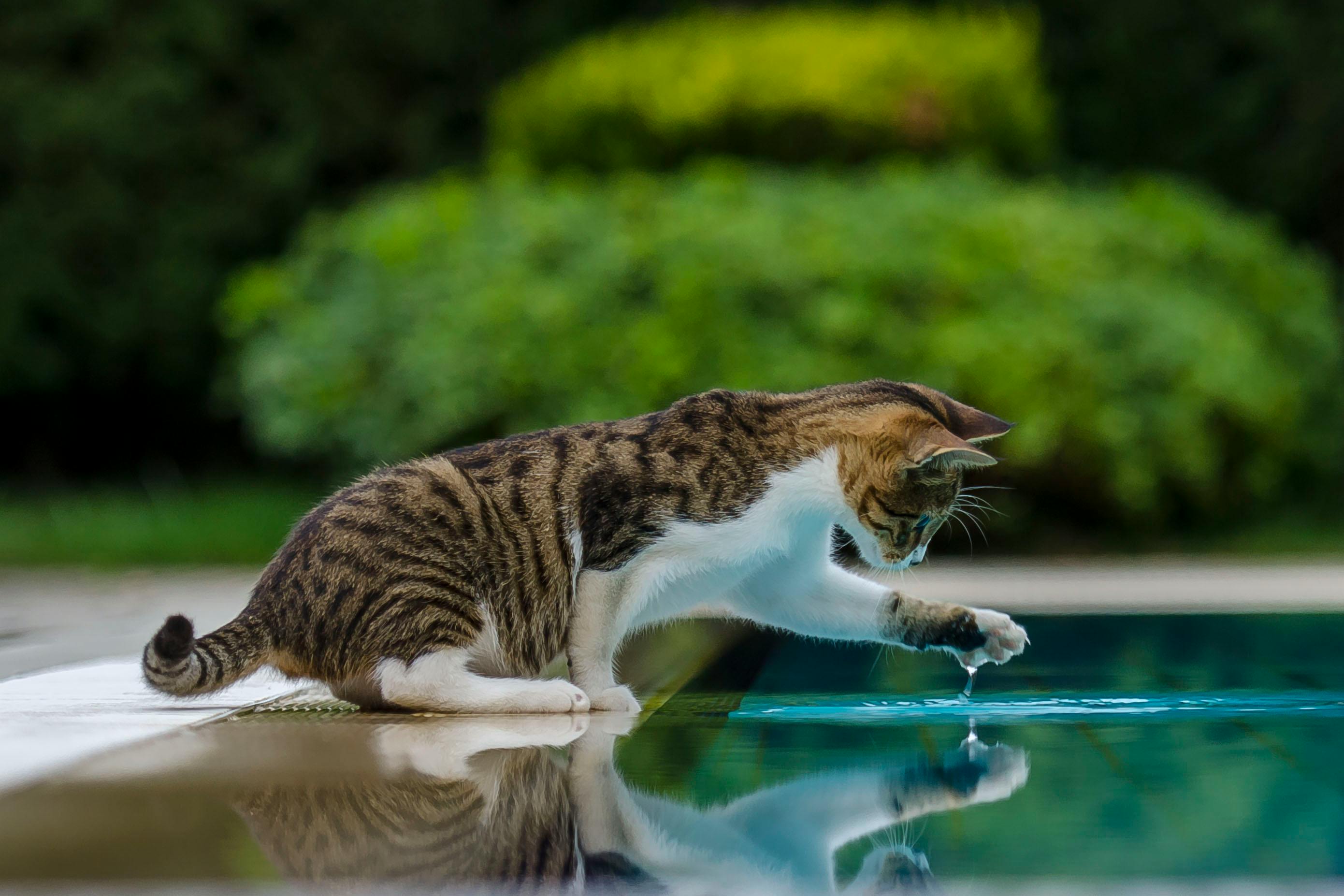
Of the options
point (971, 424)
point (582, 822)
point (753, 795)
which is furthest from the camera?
point (971, 424)

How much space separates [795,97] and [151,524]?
4.22m

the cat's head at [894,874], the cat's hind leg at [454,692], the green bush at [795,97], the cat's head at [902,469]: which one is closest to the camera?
the cat's head at [894,874]

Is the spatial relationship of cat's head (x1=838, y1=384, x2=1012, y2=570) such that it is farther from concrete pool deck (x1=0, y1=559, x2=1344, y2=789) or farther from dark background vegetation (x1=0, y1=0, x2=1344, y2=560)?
dark background vegetation (x1=0, y1=0, x2=1344, y2=560)

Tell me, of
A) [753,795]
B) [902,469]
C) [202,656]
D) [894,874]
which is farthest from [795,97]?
[894,874]

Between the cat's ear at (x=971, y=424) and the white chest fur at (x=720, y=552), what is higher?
the cat's ear at (x=971, y=424)

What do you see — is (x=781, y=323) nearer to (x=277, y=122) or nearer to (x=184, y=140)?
(x=277, y=122)

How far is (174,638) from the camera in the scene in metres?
2.87

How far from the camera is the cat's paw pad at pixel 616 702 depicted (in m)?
3.16

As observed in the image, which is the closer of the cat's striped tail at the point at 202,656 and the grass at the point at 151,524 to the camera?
the cat's striped tail at the point at 202,656

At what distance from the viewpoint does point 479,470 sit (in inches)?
134

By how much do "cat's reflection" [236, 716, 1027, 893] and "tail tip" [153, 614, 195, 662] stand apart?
A: 0.49 metres

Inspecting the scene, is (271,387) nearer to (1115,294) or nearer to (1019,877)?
(1115,294)

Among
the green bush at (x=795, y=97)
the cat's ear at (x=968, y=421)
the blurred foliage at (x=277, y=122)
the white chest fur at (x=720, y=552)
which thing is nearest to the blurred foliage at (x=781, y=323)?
the green bush at (x=795, y=97)

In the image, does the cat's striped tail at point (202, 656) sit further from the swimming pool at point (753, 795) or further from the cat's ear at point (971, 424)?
the cat's ear at point (971, 424)
